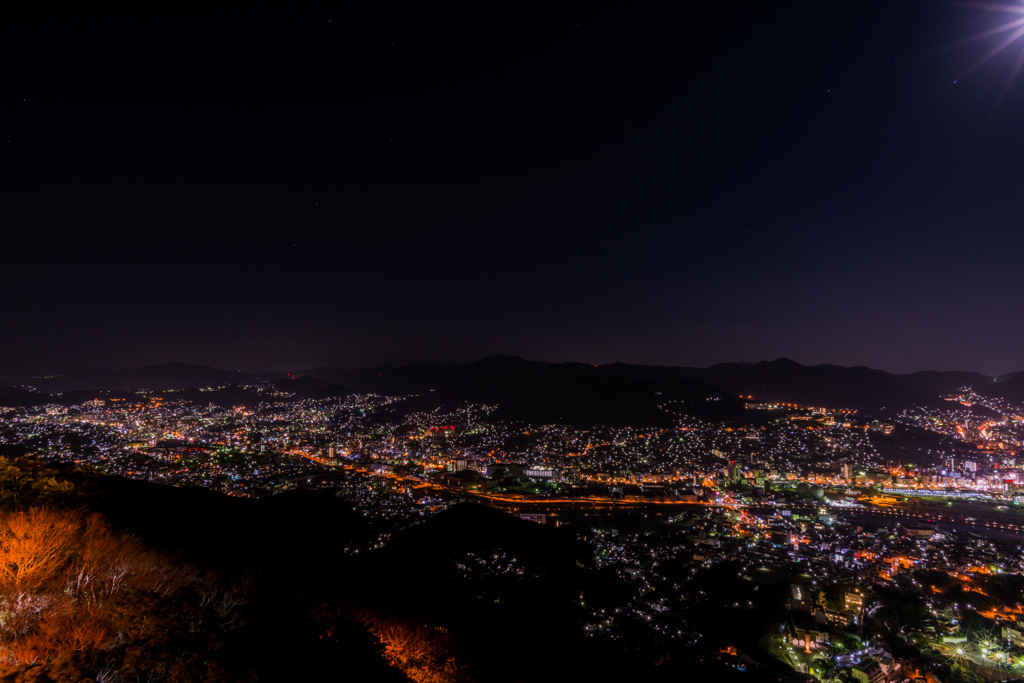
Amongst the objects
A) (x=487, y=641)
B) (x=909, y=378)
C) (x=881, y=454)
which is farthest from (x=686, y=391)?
(x=487, y=641)

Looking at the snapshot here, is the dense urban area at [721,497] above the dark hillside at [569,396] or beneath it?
beneath

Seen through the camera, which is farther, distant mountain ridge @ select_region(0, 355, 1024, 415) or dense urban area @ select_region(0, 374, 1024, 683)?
distant mountain ridge @ select_region(0, 355, 1024, 415)

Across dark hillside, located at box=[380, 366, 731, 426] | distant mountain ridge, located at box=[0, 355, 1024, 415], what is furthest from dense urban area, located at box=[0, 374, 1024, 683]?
distant mountain ridge, located at box=[0, 355, 1024, 415]

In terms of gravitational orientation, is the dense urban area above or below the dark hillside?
below

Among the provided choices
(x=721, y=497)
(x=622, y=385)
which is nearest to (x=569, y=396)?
(x=622, y=385)

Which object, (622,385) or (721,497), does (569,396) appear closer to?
(622,385)

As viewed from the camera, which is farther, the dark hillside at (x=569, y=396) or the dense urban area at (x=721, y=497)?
the dark hillside at (x=569, y=396)

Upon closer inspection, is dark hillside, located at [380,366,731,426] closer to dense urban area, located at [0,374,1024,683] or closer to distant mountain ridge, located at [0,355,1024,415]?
distant mountain ridge, located at [0,355,1024,415]

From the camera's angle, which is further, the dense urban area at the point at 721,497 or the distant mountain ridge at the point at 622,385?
the distant mountain ridge at the point at 622,385

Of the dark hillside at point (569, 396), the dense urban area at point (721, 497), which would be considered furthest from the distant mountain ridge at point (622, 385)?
the dense urban area at point (721, 497)

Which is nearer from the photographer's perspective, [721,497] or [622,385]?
[721,497]

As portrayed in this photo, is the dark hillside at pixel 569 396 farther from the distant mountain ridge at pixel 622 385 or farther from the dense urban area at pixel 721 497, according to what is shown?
the dense urban area at pixel 721 497
